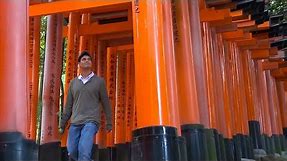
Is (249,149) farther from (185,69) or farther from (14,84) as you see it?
(14,84)

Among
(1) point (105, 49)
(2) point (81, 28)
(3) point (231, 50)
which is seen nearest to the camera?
(2) point (81, 28)

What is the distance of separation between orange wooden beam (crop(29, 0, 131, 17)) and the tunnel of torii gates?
0.02m

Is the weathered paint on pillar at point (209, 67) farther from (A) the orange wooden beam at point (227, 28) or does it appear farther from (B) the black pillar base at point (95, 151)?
(B) the black pillar base at point (95, 151)

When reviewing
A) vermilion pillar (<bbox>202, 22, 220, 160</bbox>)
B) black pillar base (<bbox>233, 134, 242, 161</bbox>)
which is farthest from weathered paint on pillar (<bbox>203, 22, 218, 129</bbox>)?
black pillar base (<bbox>233, 134, 242, 161</bbox>)

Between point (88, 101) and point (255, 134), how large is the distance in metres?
8.46

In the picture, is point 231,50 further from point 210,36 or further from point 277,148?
point 277,148

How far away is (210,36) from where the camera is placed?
11086 mm

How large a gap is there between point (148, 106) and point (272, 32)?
9043 mm

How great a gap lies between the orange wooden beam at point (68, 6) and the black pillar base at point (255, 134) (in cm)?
804

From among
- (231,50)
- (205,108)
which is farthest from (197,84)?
(231,50)

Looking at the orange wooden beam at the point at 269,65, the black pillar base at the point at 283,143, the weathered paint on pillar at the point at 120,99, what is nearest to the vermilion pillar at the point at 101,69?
the weathered paint on pillar at the point at 120,99

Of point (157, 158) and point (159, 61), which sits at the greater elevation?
point (159, 61)

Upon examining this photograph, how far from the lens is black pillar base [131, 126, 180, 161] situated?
557 centimetres

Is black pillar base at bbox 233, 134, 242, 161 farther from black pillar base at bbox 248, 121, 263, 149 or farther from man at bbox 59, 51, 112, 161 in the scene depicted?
man at bbox 59, 51, 112, 161
